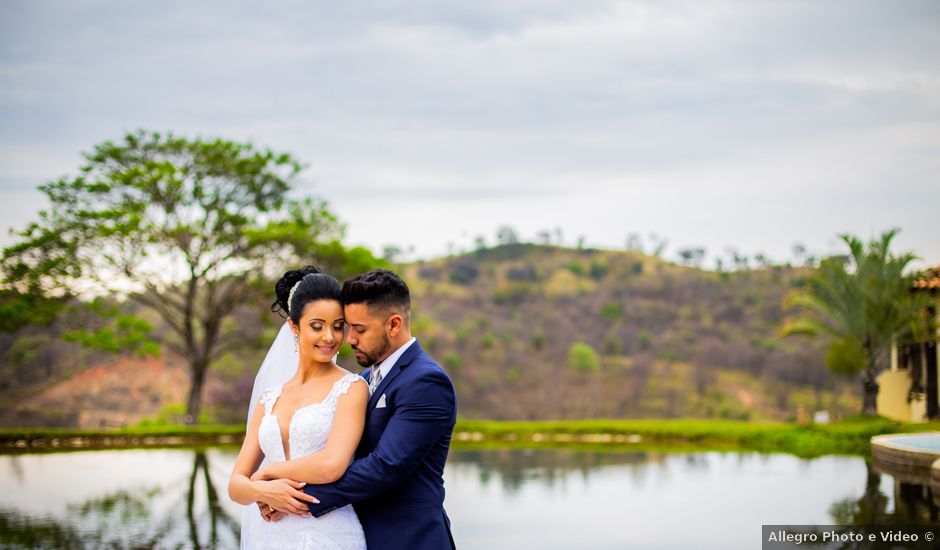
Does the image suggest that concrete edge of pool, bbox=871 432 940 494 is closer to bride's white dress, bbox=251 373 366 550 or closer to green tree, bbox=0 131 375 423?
bride's white dress, bbox=251 373 366 550

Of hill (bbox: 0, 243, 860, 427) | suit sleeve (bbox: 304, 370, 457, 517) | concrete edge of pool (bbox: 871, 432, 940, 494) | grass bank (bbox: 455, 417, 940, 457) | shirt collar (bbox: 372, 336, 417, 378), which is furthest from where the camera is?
hill (bbox: 0, 243, 860, 427)

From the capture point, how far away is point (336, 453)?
3.05 metres

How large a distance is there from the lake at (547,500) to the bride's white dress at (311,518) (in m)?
5.29

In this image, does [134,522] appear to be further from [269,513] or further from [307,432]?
[307,432]

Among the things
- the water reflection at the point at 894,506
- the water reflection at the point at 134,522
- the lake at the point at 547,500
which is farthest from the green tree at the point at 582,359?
the water reflection at the point at 134,522

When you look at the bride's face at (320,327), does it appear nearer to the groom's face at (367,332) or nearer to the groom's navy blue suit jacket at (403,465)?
the groom's face at (367,332)

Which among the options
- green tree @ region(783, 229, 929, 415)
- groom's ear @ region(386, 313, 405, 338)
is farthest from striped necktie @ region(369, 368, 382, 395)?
green tree @ region(783, 229, 929, 415)

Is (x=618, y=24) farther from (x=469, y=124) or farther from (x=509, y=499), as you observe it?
(x=509, y=499)

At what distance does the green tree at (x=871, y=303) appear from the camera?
62.7ft

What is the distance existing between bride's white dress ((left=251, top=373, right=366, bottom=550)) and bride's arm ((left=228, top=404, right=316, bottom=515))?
84 millimetres

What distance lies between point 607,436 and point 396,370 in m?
18.3

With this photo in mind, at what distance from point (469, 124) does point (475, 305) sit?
25.4 meters

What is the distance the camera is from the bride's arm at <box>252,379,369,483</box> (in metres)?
3.04

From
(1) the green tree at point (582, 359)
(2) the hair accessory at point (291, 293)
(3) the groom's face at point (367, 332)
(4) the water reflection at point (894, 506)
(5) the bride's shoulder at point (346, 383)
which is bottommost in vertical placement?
(4) the water reflection at point (894, 506)
